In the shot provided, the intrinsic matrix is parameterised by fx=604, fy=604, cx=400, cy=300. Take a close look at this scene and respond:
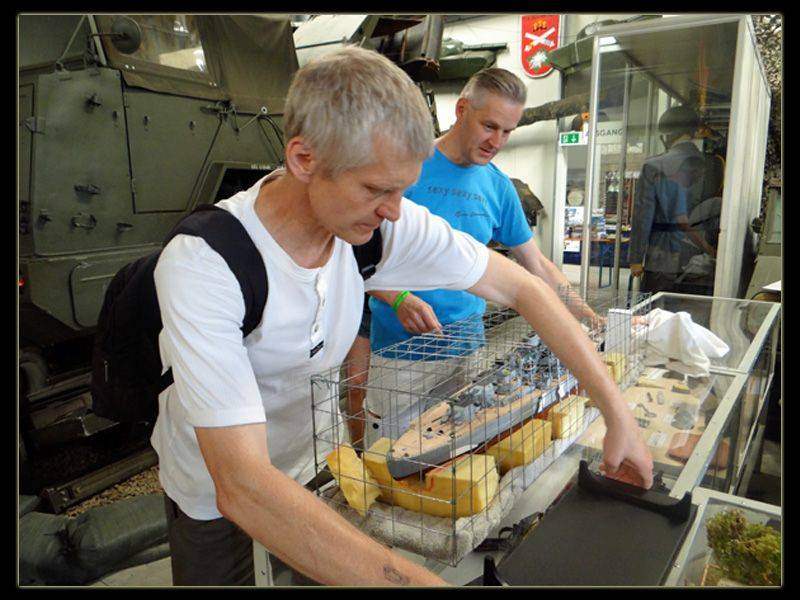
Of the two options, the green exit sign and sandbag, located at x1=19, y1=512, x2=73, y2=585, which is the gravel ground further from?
the green exit sign

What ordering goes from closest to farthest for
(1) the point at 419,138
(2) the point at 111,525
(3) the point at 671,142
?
(1) the point at 419,138 → (2) the point at 111,525 → (3) the point at 671,142

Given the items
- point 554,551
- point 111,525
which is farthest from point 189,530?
point 111,525

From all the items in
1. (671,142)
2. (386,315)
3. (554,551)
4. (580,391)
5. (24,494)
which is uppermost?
(671,142)

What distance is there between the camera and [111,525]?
2631 mm

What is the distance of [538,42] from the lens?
28.3ft

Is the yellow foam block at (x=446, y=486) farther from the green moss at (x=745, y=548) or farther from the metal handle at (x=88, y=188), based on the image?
the metal handle at (x=88, y=188)

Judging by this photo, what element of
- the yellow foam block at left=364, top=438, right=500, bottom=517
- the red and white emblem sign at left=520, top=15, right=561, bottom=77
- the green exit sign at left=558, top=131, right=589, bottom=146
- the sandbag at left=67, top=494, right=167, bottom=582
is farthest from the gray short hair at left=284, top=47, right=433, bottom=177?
the red and white emblem sign at left=520, top=15, right=561, bottom=77

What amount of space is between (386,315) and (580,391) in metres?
0.78

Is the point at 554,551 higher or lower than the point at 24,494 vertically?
higher

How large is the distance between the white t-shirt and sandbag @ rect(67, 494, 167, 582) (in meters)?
1.44

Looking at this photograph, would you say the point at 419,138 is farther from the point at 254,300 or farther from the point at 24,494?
the point at 24,494

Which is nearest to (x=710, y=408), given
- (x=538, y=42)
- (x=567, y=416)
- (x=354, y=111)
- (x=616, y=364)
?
(x=616, y=364)

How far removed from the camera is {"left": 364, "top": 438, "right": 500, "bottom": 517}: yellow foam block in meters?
1.16

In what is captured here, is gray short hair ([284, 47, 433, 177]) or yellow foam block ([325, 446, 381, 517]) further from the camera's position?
yellow foam block ([325, 446, 381, 517])
